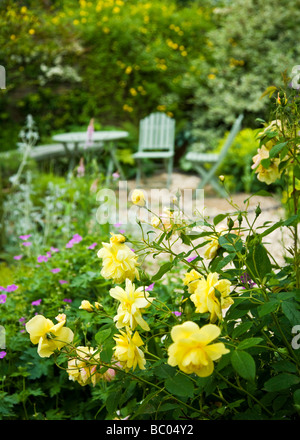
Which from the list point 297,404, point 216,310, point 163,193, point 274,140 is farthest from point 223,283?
point 163,193

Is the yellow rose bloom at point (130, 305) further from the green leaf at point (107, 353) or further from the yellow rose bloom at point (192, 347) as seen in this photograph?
the yellow rose bloom at point (192, 347)

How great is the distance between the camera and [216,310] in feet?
2.84

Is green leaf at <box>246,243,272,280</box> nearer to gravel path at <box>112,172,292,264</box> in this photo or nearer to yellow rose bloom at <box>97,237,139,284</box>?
yellow rose bloom at <box>97,237,139,284</box>

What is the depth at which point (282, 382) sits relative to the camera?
90 centimetres

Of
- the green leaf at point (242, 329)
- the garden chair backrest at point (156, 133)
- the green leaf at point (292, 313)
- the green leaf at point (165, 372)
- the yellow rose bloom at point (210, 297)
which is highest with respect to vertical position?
the garden chair backrest at point (156, 133)

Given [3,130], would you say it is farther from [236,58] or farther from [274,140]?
[274,140]

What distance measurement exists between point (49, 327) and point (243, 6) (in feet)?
25.8

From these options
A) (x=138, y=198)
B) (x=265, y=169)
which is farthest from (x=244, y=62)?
(x=138, y=198)

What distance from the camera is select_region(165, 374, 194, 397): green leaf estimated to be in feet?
2.80

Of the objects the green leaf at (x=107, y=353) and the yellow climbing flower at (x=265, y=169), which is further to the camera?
the yellow climbing flower at (x=265, y=169)

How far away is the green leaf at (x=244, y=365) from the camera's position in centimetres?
79

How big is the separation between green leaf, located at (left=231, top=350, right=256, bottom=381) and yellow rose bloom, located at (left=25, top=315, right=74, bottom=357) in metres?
0.34

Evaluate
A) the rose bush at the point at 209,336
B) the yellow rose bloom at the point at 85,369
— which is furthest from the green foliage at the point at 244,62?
the yellow rose bloom at the point at 85,369

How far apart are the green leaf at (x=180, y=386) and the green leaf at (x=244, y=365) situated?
4.0 inches
